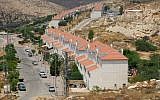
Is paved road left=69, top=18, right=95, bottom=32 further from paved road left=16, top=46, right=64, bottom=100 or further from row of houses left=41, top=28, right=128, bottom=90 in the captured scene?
Result: row of houses left=41, top=28, right=128, bottom=90

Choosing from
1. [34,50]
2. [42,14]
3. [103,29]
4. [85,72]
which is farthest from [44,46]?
[42,14]

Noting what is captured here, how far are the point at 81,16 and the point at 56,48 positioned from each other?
31596mm

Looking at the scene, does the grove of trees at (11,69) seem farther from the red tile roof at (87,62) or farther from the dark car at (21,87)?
the red tile roof at (87,62)

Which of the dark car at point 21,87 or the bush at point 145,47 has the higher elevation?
the bush at point 145,47

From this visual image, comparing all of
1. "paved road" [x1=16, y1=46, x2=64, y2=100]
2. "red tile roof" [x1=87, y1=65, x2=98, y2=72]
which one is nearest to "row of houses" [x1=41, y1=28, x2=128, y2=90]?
"red tile roof" [x1=87, y1=65, x2=98, y2=72]

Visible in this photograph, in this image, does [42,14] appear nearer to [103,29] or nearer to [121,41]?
[103,29]

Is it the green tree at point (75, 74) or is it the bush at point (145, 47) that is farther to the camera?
the bush at point (145, 47)

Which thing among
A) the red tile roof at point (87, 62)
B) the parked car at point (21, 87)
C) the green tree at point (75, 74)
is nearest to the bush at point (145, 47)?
the green tree at point (75, 74)

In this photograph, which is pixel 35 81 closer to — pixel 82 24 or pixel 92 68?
pixel 92 68

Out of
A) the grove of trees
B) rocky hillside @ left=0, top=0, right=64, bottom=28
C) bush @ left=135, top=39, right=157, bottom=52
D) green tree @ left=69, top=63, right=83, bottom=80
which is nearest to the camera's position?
the grove of trees

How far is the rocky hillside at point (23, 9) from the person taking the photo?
443 ft

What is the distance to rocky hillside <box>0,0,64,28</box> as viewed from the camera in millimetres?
135000

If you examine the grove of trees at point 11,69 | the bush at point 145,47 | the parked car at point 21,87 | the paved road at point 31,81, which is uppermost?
the bush at point 145,47

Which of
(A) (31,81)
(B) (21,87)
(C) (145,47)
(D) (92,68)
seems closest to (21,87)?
(B) (21,87)
